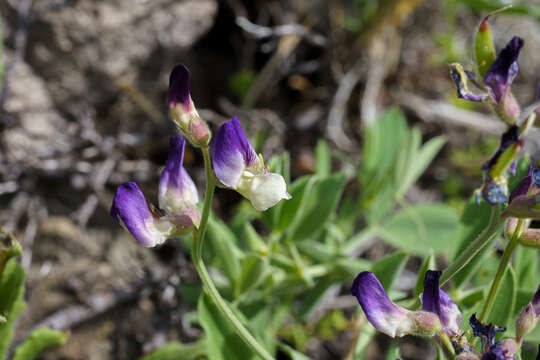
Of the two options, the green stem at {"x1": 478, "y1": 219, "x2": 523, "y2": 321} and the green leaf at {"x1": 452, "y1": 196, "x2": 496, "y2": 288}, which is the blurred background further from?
the green stem at {"x1": 478, "y1": 219, "x2": 523, "y2": 321}

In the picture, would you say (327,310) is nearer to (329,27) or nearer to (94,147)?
(94,147)

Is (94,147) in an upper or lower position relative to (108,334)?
upper

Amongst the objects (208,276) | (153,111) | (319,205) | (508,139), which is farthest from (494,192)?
(153,111)

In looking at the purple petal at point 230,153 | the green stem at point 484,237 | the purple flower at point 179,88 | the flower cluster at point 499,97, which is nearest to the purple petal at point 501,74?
the flower cluster at point 499,97

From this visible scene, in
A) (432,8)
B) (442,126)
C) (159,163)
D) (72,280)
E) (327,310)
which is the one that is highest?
(432,8)

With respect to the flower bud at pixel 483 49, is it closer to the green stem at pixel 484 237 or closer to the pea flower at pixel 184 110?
the green stem at pixel 484 237

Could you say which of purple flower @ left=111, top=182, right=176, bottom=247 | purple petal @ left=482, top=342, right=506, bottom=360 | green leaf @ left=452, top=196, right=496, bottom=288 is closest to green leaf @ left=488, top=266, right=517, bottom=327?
green leaf @ left=452, top=196, right=496, bottom=288

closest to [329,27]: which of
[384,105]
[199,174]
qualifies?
[384,105]

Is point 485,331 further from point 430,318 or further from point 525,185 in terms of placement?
point 525,185
